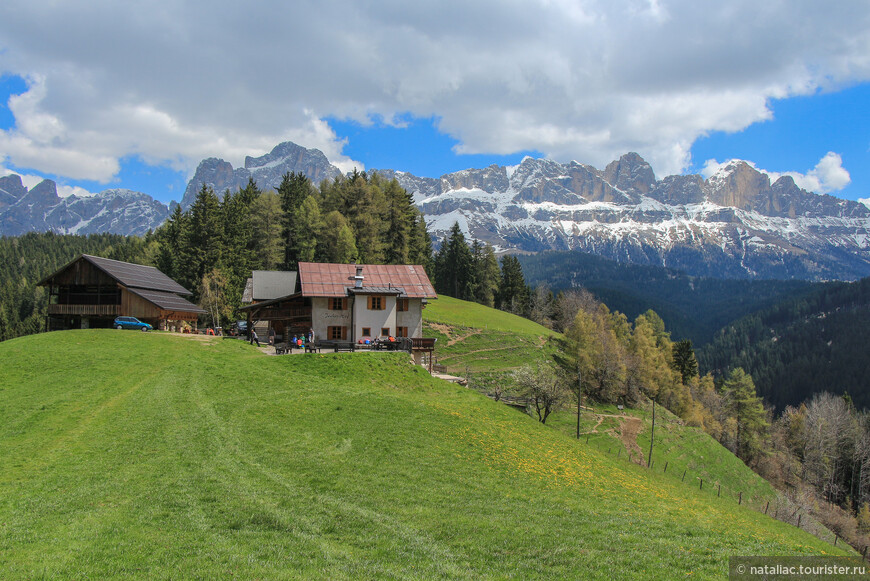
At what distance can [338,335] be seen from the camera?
1866 inches

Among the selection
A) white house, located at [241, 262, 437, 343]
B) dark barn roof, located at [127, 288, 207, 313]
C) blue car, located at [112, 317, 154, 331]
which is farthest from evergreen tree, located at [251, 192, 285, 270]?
blue car, located at [112, 317, 154, 331]

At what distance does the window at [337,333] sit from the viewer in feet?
155

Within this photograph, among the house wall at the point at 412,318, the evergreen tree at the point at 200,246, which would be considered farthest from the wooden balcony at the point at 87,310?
the house wall at the point at 412,318

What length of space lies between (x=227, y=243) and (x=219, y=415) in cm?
5693

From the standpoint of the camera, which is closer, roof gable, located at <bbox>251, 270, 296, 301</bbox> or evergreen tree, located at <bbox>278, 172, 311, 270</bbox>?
roof gable, located at <bbox>251, 270, 296, 301</bbox>

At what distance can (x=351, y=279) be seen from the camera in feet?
163

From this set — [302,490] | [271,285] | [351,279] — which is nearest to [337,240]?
[271,285]

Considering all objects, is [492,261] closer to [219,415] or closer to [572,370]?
[572,370]

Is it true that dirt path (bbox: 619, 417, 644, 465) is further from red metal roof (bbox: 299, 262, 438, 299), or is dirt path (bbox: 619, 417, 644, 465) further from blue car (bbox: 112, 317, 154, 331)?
blue car (bbox: 112, 317, 154, 331)

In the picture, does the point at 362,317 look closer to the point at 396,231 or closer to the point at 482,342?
the point at 482,342

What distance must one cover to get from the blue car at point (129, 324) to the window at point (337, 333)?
1771 centimetres

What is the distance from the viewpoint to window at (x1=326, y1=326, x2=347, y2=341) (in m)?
47.2

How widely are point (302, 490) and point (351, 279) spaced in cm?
3590

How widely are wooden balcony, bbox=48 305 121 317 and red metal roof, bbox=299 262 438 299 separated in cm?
1937
